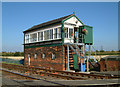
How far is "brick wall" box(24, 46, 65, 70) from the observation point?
58.9 ft

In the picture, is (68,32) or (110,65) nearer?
(110,65)

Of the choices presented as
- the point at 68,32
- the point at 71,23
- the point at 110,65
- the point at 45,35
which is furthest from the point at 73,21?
the point at 110,65

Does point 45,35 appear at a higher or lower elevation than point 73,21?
lower

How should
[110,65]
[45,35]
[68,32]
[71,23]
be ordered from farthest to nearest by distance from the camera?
[45,35]
[71,23]
[68,32]
[110,65]

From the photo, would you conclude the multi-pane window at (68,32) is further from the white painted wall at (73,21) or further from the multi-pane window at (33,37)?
the multi-pane window at (33,37)

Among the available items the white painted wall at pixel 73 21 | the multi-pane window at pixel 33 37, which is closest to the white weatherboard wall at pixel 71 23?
the white painted wall at pixel 73 21

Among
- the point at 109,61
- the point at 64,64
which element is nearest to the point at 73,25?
the point at 64,64

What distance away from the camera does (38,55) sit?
72.3ft

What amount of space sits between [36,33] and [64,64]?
25.8 ft

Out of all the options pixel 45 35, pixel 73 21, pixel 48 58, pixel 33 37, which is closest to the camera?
pixel 73 21

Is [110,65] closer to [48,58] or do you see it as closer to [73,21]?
[73,21]

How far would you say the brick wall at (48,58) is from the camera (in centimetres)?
1795

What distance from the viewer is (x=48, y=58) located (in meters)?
19.9

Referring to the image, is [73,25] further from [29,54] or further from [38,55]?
[29,54]
